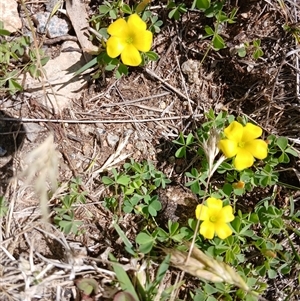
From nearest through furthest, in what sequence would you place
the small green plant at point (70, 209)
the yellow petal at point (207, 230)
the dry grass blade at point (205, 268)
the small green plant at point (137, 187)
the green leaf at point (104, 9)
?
the dry grass blade at point (205, 268) → the yellow petal at point (207, 230) → the small green plant at point (70, 209) → the small green plant at point (137, 187) → the green leaf at point (104, 9)

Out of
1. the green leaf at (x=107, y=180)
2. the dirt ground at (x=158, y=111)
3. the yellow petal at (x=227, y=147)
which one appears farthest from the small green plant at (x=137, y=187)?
the yellow petal at (x=227, y=147)

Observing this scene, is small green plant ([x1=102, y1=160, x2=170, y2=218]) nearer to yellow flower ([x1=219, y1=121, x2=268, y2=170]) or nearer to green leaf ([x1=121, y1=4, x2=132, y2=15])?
yellow flower ([x1=219, y1=121, x2=268, y2=170])

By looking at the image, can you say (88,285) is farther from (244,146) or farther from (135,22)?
(135,22)

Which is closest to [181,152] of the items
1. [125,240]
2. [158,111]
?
[158,111]

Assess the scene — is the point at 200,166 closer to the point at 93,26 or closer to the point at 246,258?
the point at 246,258

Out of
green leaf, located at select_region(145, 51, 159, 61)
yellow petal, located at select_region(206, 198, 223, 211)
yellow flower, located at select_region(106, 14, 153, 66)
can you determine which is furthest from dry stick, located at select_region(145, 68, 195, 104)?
yellow petal, located at select_region(206, 198, 223, 211)

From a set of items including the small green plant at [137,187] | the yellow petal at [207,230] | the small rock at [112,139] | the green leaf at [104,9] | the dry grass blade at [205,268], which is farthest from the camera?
the small rock at [112,139]

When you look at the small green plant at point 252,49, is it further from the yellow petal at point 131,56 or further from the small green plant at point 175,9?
the yellow petal at point 131,56

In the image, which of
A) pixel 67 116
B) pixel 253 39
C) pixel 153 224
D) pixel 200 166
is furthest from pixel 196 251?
pixel 253 39
